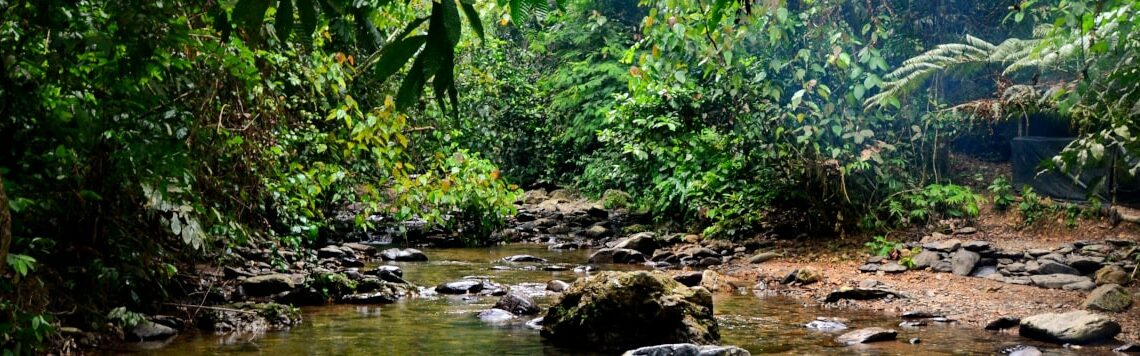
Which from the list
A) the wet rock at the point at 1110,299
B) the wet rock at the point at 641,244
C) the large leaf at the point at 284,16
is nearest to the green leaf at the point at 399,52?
the large leaf at the point at 284,16

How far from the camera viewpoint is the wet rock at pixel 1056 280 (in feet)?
26.0

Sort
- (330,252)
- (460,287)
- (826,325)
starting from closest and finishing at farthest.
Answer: (826,325) < (460,287) < (330,252)

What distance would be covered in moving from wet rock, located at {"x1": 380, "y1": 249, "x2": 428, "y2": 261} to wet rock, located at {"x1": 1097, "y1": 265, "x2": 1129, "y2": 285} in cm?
689

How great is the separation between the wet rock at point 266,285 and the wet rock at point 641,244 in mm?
4920

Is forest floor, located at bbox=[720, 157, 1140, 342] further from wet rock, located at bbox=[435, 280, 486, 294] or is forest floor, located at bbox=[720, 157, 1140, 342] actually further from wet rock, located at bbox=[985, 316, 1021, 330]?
wet rock, located at bbox=[435, 280, 486, 294]

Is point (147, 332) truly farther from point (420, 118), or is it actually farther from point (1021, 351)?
point (1021, 351)

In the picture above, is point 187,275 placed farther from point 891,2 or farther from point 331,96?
point 891,2

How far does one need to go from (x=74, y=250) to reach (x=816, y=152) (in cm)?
748

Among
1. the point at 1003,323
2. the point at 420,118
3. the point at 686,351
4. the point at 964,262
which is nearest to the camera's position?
the point at 686,351

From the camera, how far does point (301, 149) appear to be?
7895mm

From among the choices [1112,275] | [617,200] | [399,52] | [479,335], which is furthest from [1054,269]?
[617,200]

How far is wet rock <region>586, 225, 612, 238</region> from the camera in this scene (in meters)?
13.9

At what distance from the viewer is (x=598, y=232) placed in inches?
549

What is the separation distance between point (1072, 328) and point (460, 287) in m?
4.85
